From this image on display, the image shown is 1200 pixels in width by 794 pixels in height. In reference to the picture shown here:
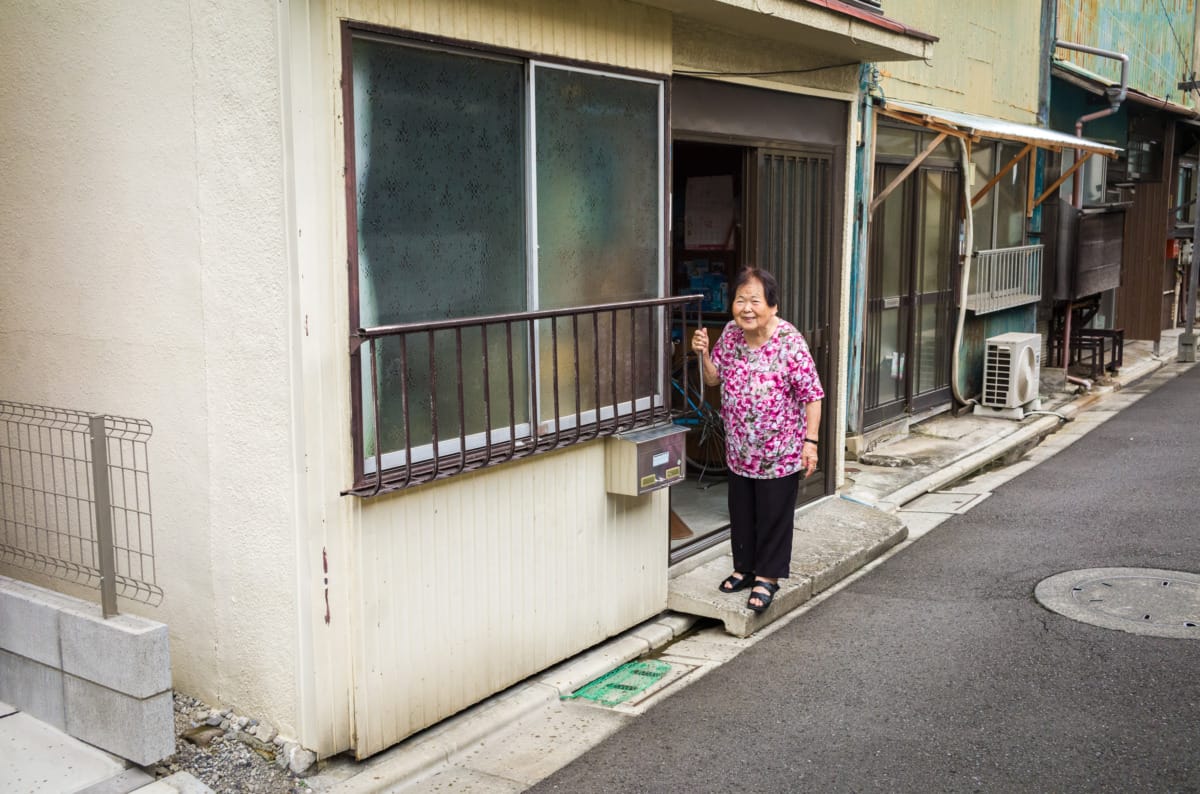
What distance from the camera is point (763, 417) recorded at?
6.46 m

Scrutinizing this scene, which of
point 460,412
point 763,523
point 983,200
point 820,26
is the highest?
point 820,26

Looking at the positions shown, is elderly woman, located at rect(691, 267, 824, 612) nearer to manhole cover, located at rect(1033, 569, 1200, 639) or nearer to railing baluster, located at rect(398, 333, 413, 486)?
manhole cover, located at rect(1033, 569, 1200, 639)

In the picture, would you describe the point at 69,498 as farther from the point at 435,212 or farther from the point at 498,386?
the point at 435,212

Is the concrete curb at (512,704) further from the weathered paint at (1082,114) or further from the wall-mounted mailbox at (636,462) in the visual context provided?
the weathered paint at (1082,114)

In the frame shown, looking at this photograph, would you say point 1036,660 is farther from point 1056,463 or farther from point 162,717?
point 1056,463

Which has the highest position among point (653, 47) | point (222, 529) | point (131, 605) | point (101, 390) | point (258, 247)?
point (653, 47)

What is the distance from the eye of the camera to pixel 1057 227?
1496 cm

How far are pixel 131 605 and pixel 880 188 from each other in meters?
7.90

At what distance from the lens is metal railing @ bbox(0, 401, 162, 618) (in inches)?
209

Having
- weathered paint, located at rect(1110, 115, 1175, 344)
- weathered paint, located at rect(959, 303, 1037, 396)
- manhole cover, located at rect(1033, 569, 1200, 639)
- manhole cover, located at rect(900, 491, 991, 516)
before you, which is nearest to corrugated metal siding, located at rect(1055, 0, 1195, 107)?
weathered paint, located at rect(1110, 115, 1175, 344)

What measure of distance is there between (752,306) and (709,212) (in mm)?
2927

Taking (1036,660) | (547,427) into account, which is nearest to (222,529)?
(547,427)

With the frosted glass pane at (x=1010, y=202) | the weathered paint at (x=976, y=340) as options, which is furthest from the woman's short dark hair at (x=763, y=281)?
the frosted glass pane at (x=1010, y=202)

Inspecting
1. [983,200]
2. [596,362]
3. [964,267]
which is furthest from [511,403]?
[983,200]
